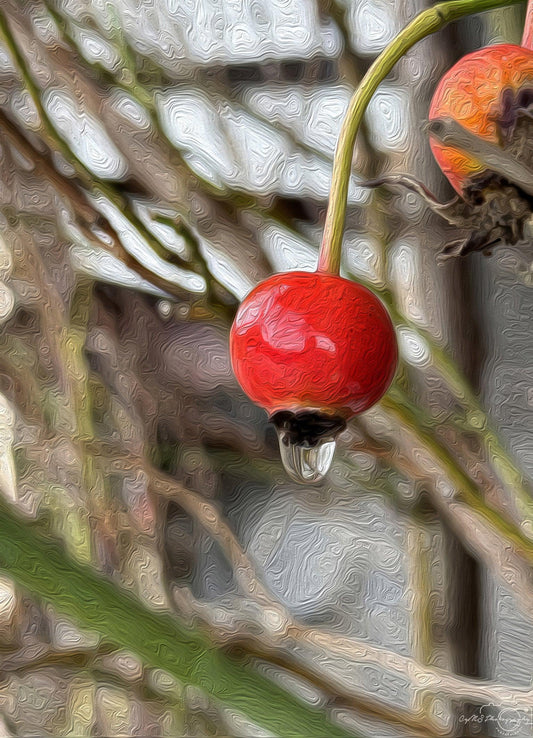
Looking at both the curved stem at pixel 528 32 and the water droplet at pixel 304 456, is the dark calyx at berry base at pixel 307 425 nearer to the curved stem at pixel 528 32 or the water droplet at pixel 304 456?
the water droplet at pixel 304 456

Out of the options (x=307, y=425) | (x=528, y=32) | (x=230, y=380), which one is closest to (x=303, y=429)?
(x=307, y=425)

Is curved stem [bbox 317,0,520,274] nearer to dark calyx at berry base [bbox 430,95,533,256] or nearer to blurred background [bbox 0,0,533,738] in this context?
dark calyx at berry base [bbox 430,95,533,256]

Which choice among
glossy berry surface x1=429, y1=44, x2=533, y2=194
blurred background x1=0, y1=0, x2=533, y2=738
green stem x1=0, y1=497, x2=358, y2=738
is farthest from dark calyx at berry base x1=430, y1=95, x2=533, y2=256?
blurred background x1=0, y1=0, x2=533, y2=738

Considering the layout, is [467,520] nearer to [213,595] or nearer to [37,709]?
[213,595]

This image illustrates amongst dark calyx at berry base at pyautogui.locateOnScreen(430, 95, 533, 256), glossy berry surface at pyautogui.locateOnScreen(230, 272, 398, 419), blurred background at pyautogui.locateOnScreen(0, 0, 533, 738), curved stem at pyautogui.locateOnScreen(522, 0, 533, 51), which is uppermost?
curved stem at pyautogui.locateOnScreen(522, 0, 533, 51)

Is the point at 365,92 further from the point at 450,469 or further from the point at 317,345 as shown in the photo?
the point at 450,469

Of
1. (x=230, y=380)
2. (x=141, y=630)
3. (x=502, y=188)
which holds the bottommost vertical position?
(x=230, y=380)
